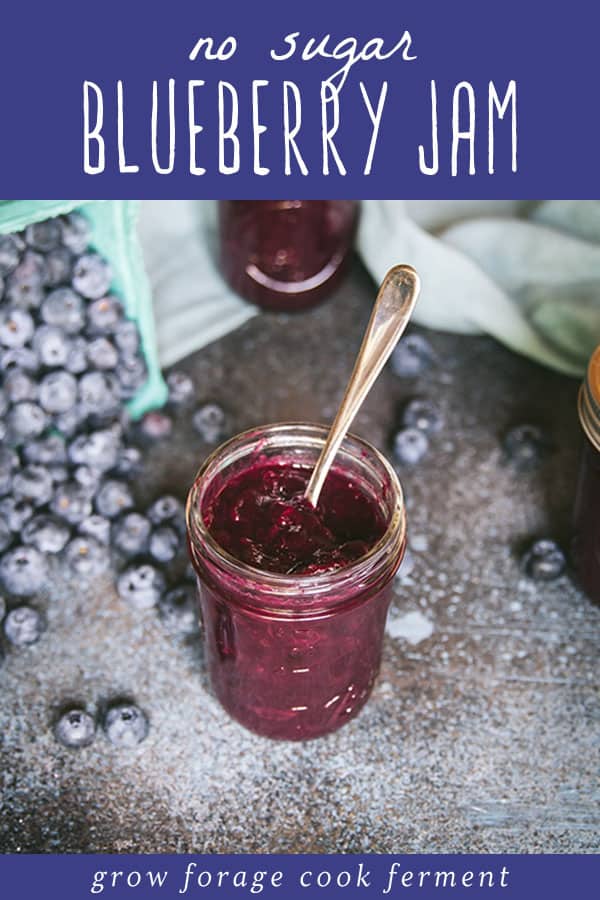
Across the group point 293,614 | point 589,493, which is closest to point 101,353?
point 293,614

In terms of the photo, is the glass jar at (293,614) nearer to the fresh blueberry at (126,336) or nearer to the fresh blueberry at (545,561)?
the fresh blueberry at (545,561)

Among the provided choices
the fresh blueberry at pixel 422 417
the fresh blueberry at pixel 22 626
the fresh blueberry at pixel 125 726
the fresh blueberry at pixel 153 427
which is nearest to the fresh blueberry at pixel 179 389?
the fresh blueberry at pixel 153 427

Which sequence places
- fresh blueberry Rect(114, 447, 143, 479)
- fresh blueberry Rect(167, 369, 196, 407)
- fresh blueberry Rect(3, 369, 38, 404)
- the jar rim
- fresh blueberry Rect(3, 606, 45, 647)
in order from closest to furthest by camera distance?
the jar rim < fresh blueberry Rect(3, 606, 45, 647) < fresh blueberry Rect(3, 369, 38, 404) < fresh blueberry Rect(114, 447, 143, 479) < fresh blueberry Rect(167, 369, 196, 407)

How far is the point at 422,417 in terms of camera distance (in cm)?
183

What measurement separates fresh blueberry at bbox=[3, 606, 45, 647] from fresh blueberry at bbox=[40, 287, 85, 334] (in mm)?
422

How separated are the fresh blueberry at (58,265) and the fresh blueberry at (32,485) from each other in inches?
11.0

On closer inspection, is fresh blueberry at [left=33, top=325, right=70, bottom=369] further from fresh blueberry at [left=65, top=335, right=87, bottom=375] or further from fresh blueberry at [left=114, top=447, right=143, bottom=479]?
fresh blueberry at [left=114, top=447, right=143, bottom=479]

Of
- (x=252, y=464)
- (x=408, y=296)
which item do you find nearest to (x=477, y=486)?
(x=252, y=464)

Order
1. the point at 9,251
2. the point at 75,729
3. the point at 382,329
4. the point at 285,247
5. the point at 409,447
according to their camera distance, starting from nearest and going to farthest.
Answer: the point at 382,329
the point at 75,729
the point at 9,251
the point at 409,447
the point at 285,247

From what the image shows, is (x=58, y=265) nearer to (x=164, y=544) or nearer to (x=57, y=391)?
(x=57, y=391)

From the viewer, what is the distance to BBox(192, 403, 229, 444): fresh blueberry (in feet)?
5.94

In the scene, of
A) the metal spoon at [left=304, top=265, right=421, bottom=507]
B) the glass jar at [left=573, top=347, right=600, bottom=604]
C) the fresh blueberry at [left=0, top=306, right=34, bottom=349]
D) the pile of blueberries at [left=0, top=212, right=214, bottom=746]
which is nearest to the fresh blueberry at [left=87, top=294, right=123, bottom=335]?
the pile of blueberries at [left=0, top=212, right=214, bottom=746]

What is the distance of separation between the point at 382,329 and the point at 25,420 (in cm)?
65

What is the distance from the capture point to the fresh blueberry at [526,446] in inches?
70.4
